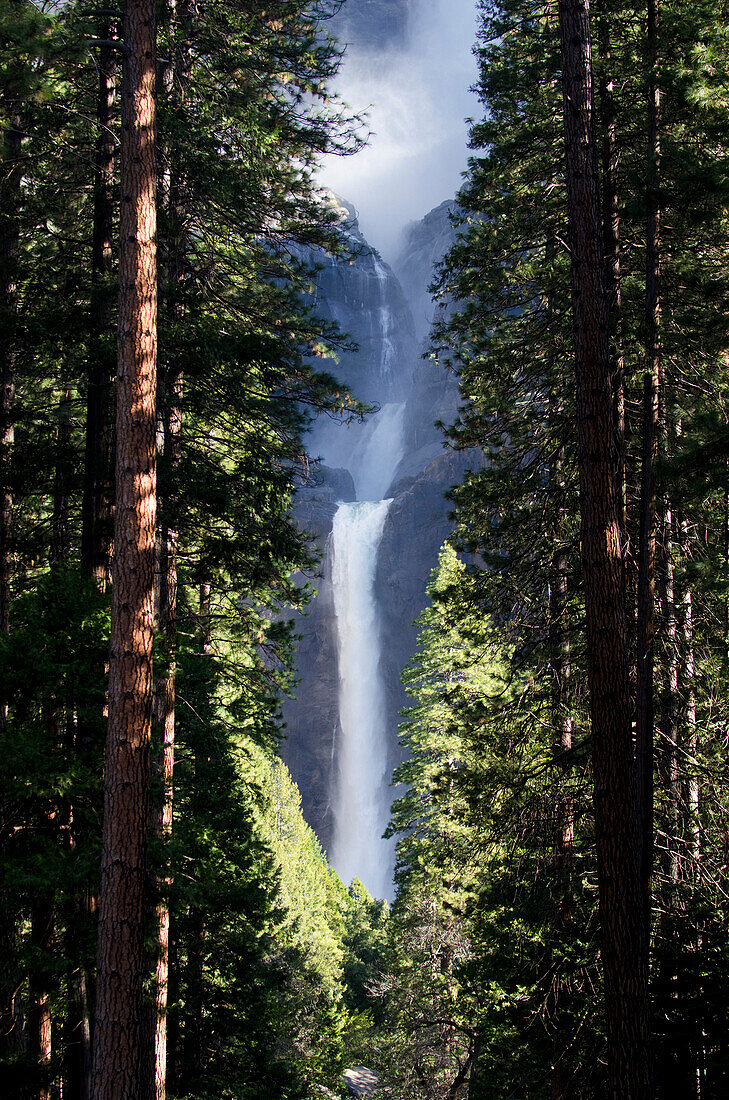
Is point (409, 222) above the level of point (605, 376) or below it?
above

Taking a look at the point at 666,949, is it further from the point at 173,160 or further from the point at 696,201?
the point at 173,160

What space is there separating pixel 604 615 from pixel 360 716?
184 feet

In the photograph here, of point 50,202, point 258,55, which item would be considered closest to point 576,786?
point 50,202

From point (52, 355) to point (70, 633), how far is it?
2747 millimetres

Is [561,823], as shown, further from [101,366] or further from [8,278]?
[8,278]

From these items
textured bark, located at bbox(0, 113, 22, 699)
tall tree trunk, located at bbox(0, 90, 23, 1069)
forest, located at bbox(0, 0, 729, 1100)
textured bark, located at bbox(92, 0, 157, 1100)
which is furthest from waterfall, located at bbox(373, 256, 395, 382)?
textured bark, located at bbox(92, 0, 157, 1100)

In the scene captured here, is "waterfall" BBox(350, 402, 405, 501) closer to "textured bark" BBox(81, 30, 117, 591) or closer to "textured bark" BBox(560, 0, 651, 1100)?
"textured bark" BBox(81, 30, 117, 591)

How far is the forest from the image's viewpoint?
4.51 metres

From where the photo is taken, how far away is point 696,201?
5297mm

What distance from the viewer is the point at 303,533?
7969 millimetres

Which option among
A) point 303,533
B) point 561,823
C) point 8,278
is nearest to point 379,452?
point 303,533

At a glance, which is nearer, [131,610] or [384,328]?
[131,610]

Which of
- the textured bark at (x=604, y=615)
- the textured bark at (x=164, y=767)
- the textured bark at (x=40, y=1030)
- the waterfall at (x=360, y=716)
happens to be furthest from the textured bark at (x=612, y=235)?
the waterfall at (x=360, y=716)

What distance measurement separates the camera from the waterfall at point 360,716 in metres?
54.7
